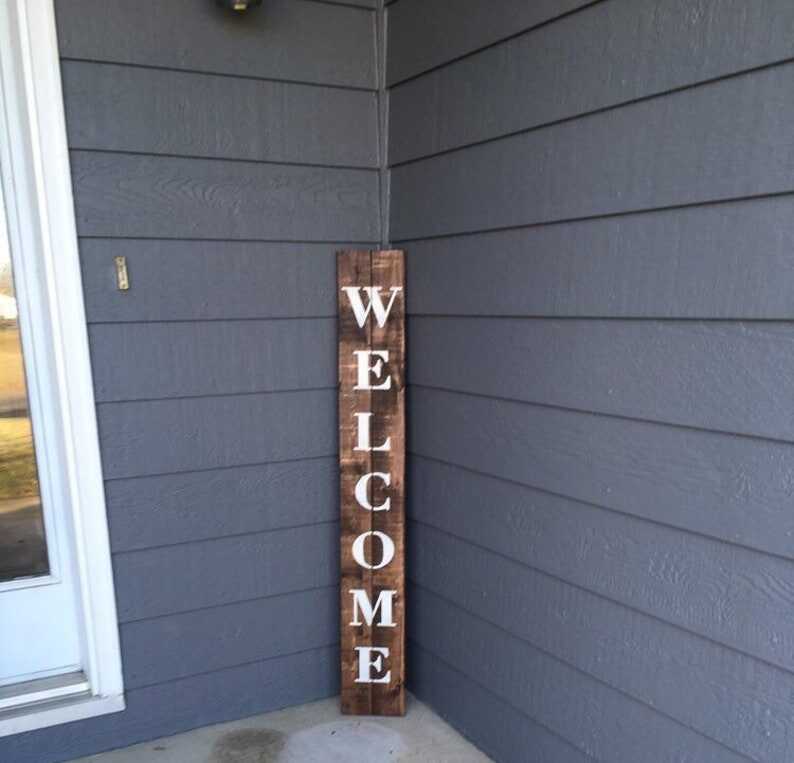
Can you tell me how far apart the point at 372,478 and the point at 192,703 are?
0.79 meters

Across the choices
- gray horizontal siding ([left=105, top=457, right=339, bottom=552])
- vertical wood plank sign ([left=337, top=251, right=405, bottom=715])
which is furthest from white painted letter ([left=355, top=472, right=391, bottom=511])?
gray horizontal siding ([left=105, top=457, right=339, bottom=552])

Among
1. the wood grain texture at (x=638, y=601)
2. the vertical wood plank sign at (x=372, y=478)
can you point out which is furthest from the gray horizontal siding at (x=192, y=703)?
the wood grain texture at (x=638, y=601)

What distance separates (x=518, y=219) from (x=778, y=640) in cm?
91

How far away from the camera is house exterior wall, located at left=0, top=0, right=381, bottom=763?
5.16 ft

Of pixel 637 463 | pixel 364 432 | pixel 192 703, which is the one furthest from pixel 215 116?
pixel 192 703

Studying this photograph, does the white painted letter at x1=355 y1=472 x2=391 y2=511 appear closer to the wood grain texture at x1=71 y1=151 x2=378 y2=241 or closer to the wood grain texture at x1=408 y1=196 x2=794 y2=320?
the wood grain texture at x1=408 y1=196 x2=794 y2=320

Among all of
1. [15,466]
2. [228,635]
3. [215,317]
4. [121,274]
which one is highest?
[121,274]

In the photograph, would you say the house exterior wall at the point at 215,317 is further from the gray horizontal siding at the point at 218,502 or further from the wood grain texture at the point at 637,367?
the wood grain texture at the point at 637,367

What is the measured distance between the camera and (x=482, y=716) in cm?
170

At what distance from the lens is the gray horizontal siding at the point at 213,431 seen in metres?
1.65

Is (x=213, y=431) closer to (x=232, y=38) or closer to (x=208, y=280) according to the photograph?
(x=208, y=280)

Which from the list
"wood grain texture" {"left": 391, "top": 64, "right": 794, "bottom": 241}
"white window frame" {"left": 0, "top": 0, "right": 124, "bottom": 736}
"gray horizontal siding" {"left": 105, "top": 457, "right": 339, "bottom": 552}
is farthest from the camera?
"gray horizontal siding" {"left": 105, "top": 457, "right": 339, "bottom": 552}

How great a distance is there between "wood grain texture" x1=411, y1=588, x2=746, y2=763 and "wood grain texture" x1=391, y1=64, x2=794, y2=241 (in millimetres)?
942

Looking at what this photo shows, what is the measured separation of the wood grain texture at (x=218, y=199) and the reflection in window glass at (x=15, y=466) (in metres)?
0.26
